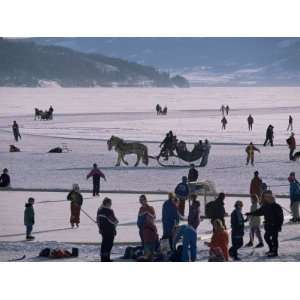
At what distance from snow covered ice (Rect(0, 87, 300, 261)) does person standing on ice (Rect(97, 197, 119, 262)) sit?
30.4 inches

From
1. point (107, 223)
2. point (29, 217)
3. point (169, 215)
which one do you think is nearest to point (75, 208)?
point (29, 217)

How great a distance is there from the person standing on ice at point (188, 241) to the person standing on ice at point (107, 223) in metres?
0.89

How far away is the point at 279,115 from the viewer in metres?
44.4

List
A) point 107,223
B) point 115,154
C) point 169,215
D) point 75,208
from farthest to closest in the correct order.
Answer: point 115,154
point 75,208
point 169,215
point 107,223

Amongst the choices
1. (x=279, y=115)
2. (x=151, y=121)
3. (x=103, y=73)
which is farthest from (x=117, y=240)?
(x=279, y=115)

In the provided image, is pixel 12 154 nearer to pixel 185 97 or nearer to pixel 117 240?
pixel 117 240

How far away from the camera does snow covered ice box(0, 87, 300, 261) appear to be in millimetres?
17312

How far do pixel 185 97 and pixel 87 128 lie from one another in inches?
659

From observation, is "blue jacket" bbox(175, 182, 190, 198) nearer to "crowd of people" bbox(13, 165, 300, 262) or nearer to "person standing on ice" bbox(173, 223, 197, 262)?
"crowd of people" bbox(13, 165, 300, 262)

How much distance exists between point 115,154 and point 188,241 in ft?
48.8

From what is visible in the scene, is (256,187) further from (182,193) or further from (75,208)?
(75,208)

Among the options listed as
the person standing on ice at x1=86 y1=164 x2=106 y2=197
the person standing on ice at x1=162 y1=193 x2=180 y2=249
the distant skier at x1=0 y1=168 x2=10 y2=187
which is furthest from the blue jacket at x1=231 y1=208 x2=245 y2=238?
the distant skier at x1=0 y1=168 x2=10 y2=187

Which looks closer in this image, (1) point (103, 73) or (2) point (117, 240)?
(2) point (117, 240)

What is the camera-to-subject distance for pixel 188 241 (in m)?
13.2
